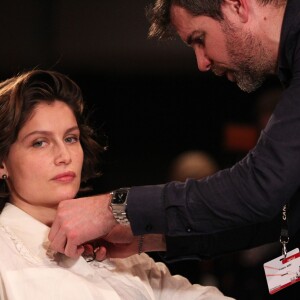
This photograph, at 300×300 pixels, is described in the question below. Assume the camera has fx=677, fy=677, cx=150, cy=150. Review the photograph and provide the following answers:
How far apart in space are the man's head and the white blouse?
725 millimetres

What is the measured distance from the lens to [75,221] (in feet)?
6.01

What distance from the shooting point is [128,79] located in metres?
3.79

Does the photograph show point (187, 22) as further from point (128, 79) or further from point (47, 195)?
point (128, 79)

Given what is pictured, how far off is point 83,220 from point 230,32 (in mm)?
657

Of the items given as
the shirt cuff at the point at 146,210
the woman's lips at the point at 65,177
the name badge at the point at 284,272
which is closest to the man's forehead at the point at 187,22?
the shirt cuff at the point at 146,210

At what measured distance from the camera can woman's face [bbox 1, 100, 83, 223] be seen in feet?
7.16

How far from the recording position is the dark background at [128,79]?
12.1 feet

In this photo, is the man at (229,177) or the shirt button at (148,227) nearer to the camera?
the man at (229,177)

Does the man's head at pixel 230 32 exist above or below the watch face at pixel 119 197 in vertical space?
above

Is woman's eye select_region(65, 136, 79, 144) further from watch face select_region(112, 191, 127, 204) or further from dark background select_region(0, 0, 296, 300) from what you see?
dark background select_region(0, 0, 296, 300)

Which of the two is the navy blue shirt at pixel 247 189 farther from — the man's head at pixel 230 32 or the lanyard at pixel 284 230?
the lanyard at pixel 284 230

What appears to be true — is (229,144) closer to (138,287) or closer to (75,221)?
(138,287)

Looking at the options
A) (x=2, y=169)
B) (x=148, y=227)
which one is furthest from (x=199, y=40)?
(x=2, y=169)

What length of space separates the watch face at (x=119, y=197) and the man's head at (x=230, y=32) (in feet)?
1.57
